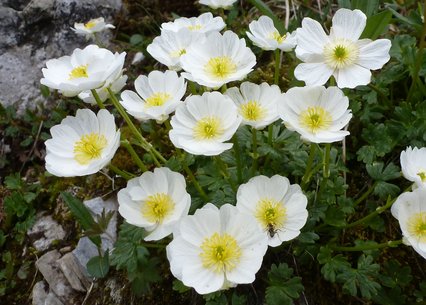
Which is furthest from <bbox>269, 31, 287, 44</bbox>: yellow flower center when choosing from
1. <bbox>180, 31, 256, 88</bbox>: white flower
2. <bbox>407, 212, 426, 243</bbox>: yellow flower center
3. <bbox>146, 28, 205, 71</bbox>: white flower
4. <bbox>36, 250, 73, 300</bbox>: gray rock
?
<bbox>36, 250, 73, 300</bbox>: gray rock

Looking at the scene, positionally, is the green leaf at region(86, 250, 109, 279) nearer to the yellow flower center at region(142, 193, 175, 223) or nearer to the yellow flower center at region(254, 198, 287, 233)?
the yellow flower center at region(142, 193, 175, 223)

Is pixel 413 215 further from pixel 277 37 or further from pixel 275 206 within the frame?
pixel 277 37

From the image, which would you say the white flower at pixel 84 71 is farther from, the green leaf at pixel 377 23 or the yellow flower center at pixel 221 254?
the green leaf at pixel 377 23

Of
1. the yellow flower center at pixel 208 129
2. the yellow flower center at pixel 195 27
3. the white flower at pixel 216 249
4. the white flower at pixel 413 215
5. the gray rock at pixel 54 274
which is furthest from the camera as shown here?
the gray rock at pixel 54 274

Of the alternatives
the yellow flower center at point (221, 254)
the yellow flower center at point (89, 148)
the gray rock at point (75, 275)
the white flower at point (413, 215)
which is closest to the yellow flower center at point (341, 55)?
the white flower at point (413, 215)

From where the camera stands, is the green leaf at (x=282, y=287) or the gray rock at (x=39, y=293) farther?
the gray rock at (x=39, y=293)

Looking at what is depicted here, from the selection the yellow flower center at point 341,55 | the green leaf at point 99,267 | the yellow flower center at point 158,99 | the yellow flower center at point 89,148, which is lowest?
the green leaf at point 99,267

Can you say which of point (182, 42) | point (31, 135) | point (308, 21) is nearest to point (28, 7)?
point (31, 135)
